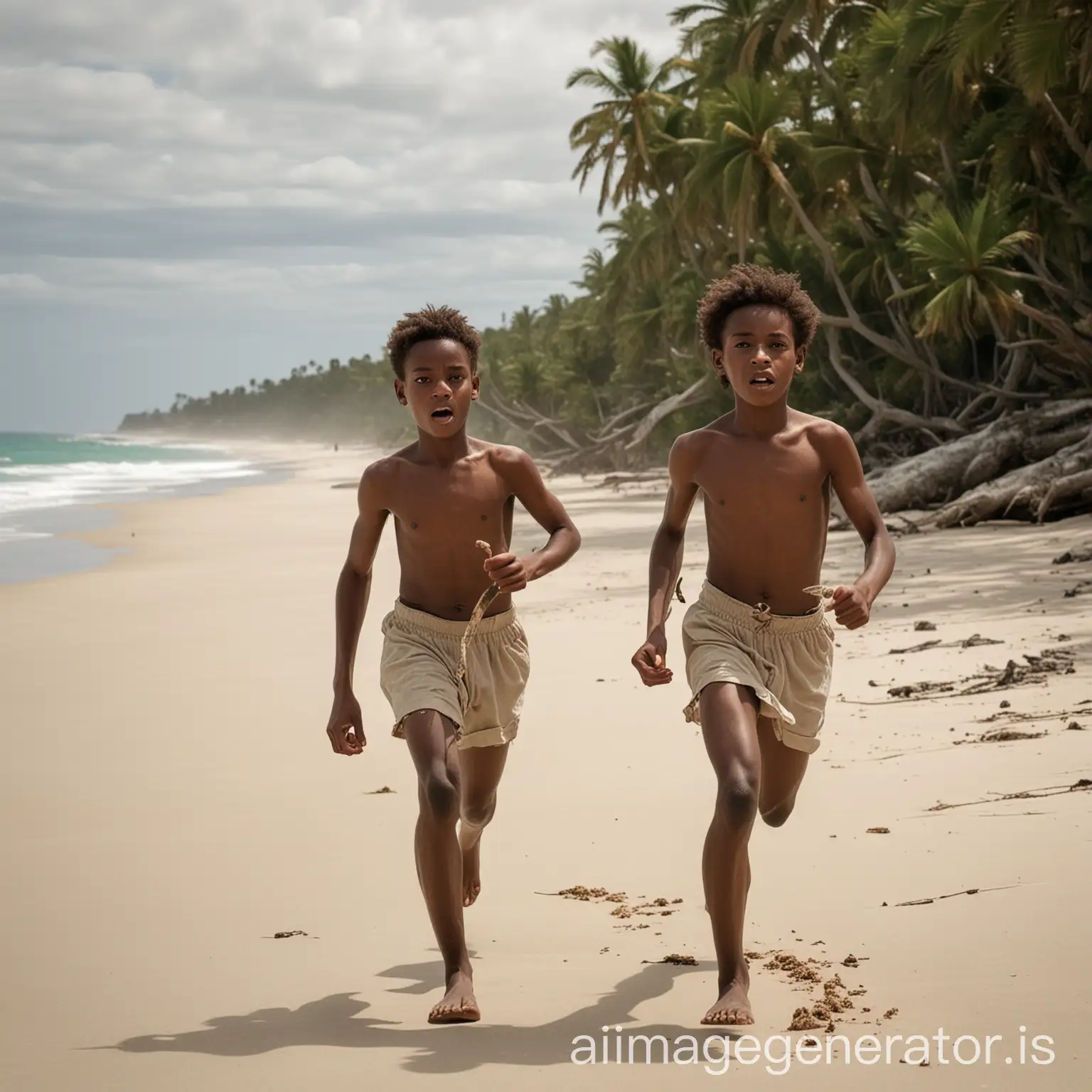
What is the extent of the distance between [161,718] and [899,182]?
2619 cm

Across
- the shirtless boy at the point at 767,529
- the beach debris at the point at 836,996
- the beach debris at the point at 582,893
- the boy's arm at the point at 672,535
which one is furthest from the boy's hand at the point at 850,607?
the beach debris at the point at 582,893

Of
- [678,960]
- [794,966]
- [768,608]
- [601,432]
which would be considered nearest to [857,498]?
[768,608]

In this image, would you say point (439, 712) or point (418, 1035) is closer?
point (418, 1035)

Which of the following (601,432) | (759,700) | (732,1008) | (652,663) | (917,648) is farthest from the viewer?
(601,432)

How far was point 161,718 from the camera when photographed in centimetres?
915

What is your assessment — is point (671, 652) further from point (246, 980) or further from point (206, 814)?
point (246, 980)

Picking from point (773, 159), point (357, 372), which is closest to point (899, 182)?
point (773, 159)

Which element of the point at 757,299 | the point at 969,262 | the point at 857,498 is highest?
the point at 969,262

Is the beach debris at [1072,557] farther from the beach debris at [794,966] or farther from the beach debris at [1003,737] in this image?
the beach debris at [794,966]

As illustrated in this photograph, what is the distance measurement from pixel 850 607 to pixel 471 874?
5.43 ft

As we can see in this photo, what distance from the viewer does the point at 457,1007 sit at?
3.99m

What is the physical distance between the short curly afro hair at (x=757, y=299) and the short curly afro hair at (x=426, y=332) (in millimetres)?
743

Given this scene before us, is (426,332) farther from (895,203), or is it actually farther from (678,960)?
(895,203)

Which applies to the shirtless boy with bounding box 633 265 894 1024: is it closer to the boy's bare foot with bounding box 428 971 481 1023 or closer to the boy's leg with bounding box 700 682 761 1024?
the boy's leg with bounding box 700 682 761 1024
